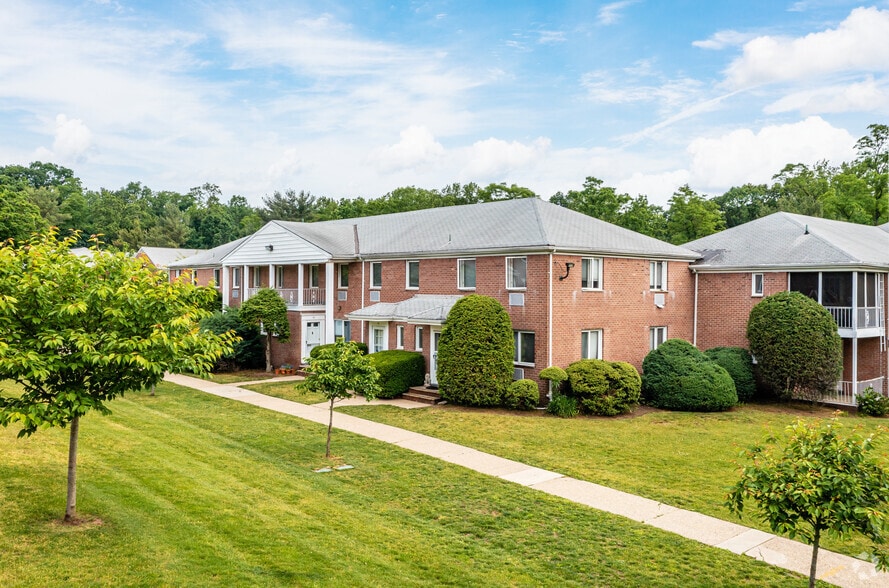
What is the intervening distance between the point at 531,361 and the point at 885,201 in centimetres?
4080

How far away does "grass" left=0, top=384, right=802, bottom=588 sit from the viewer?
7.33m

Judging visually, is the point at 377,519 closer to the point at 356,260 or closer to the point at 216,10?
the point at 216,10

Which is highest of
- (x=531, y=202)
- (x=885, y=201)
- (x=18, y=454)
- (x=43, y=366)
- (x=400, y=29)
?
(x=400, y=29)

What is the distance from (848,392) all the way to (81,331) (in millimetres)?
25184

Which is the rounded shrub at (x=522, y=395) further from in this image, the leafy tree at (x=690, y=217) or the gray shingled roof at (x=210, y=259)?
the leafy tree at (x=690, y=217)

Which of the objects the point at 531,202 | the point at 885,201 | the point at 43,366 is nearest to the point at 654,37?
the point at 531,202

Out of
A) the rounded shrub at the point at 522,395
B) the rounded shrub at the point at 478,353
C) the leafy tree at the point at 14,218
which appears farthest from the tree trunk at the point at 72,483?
the leafy tree at the point at 14,218

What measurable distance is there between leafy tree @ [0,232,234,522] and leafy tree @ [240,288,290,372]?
801 inches

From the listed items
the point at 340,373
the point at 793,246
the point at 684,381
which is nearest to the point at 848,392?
the point at 793,246

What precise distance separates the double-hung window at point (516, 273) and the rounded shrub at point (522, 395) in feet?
11.6

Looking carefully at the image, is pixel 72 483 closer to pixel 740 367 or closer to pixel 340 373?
pixel 340 373

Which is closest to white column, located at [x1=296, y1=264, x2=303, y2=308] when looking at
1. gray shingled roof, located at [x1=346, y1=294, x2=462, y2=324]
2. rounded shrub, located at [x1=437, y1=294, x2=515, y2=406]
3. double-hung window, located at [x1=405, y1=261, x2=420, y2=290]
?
gray shingled roof, located at [x1=346, y1=294, x2=462, y2=324]

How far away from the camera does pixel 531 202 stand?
2536 centimetres

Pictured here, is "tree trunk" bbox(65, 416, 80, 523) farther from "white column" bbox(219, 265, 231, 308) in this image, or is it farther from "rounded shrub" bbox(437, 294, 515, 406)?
"white column" bbox(219, 265, 231, 308)
